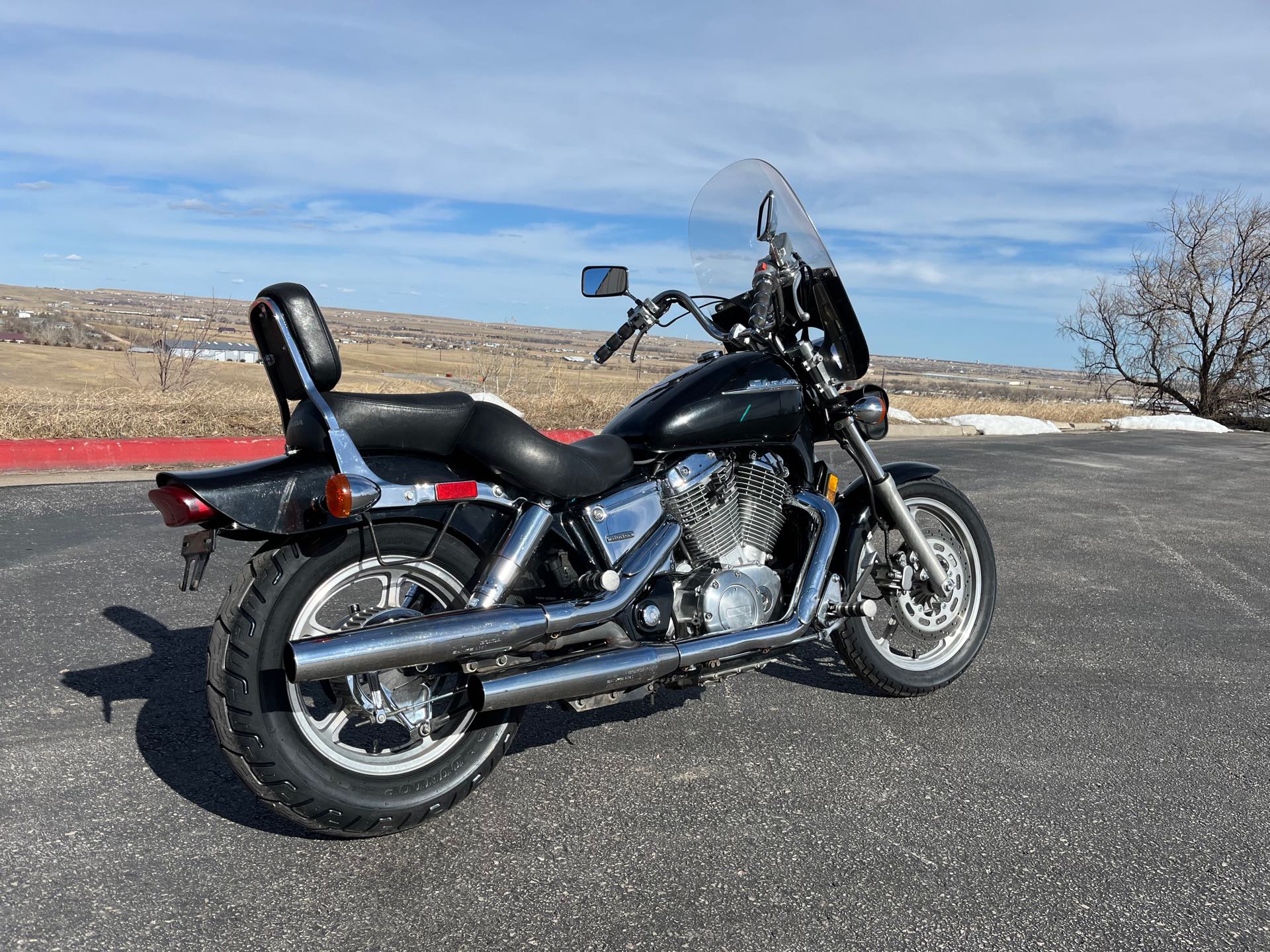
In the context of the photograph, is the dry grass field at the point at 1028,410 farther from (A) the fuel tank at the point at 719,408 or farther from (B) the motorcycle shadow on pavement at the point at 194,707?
(A) the fuel tank at the point at 719,408

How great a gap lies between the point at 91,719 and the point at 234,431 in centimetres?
777

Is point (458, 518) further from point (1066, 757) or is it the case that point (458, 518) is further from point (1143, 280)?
point (1143, 280)

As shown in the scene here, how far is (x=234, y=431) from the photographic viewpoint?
11094 mm

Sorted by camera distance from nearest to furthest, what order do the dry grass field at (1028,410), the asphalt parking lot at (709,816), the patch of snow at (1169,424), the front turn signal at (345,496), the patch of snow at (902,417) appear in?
the asphalt parking lot at (709,816) → the front turn signal at (345,496) → the patch of snow at (902,417) → the patch of snow at (1169,424) → the dry grass field at (1028,410)

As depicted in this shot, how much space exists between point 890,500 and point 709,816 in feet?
5.17

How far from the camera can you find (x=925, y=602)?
4523mm

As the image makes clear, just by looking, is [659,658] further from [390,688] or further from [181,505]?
[181,505]

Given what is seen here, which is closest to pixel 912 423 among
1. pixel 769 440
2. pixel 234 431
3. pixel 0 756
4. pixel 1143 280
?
pixel 234 431

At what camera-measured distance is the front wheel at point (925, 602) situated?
4242 mm

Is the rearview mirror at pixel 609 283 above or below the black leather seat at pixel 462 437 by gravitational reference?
above

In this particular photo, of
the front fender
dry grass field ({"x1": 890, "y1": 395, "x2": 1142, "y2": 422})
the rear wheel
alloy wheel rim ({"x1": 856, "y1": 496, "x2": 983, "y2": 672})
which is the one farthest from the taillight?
dry grass field ({"x1": 890, "y1": 395, "x2": 1142, "y2": 422})

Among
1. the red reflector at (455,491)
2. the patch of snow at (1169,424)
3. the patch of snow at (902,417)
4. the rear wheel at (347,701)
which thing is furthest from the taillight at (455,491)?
the patch of snow at (1169,424)

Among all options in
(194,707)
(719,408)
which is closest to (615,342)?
(719,408)

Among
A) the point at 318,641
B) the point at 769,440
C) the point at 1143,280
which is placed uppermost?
the point at 1143,280
